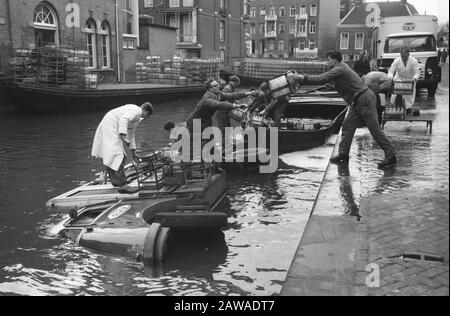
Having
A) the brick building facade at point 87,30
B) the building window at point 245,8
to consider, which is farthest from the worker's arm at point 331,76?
the building window at point 245,8

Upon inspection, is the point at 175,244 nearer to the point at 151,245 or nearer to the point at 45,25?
the point at 151,245

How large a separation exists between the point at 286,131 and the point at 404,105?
2.88 metres

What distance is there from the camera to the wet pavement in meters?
4.05

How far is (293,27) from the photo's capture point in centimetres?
7906

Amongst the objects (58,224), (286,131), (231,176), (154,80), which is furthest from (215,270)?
(154,80)

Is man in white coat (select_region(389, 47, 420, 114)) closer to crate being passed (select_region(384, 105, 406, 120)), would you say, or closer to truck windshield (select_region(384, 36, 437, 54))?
crate being passed (select_region(384, 105, 406, 120))

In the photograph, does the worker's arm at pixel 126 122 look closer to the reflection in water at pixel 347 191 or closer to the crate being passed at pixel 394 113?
the reflection in water at pixel 347 191

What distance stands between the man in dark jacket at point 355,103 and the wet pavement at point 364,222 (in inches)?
15.0

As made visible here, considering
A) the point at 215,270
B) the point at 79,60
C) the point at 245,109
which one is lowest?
the point at 215,270

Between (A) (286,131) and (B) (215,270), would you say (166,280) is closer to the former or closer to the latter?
(B) (215,270)

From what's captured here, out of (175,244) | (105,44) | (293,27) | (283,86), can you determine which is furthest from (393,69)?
(293,27)

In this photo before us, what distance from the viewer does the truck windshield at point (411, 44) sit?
2177 centimetres

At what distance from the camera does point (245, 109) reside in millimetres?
11367

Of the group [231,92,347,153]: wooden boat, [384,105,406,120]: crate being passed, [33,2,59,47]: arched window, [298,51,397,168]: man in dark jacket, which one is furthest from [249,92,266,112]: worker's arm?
[33,2,59,47]: arched window
